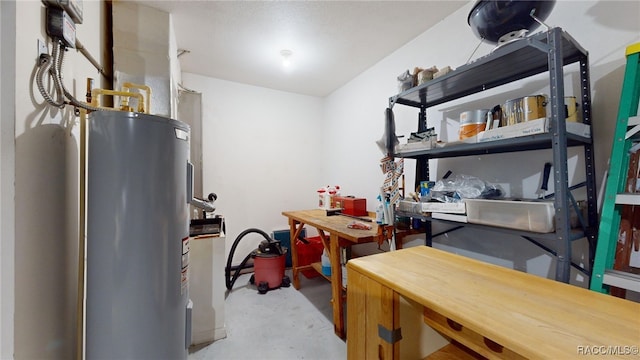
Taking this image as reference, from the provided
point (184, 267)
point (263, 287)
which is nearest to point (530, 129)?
point (184, 267)

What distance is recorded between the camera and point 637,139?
34.7 inches

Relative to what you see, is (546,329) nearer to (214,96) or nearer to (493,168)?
(493,168)

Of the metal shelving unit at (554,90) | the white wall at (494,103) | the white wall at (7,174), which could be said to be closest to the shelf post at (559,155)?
the metal shelving unit at (554,90)

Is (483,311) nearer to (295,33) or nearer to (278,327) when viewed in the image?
(278,327)

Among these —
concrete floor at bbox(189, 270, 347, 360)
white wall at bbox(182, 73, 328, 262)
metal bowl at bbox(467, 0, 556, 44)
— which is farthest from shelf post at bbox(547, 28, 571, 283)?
white wall at bbox(182, 73, 328, 262)

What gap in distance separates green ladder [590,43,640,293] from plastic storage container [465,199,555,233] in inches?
7.8

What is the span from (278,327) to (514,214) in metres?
1.77

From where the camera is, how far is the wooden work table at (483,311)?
540 mm

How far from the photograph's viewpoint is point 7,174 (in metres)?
0.75

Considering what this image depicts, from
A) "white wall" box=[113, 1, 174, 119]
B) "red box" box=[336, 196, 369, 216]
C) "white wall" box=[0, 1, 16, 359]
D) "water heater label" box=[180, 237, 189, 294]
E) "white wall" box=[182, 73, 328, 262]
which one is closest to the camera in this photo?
"white wall" box=[0, 1, 16, 359]

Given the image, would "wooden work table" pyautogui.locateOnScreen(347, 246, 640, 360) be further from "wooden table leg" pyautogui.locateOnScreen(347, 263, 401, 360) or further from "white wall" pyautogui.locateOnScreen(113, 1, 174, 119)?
"white wall" pyautogui.locateOnScreen(113, 1, 174, 119)

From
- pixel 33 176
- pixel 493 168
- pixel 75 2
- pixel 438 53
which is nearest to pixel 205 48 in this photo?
pixel 75 2

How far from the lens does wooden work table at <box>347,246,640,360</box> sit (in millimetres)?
540

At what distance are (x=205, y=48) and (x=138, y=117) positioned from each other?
1613mm
